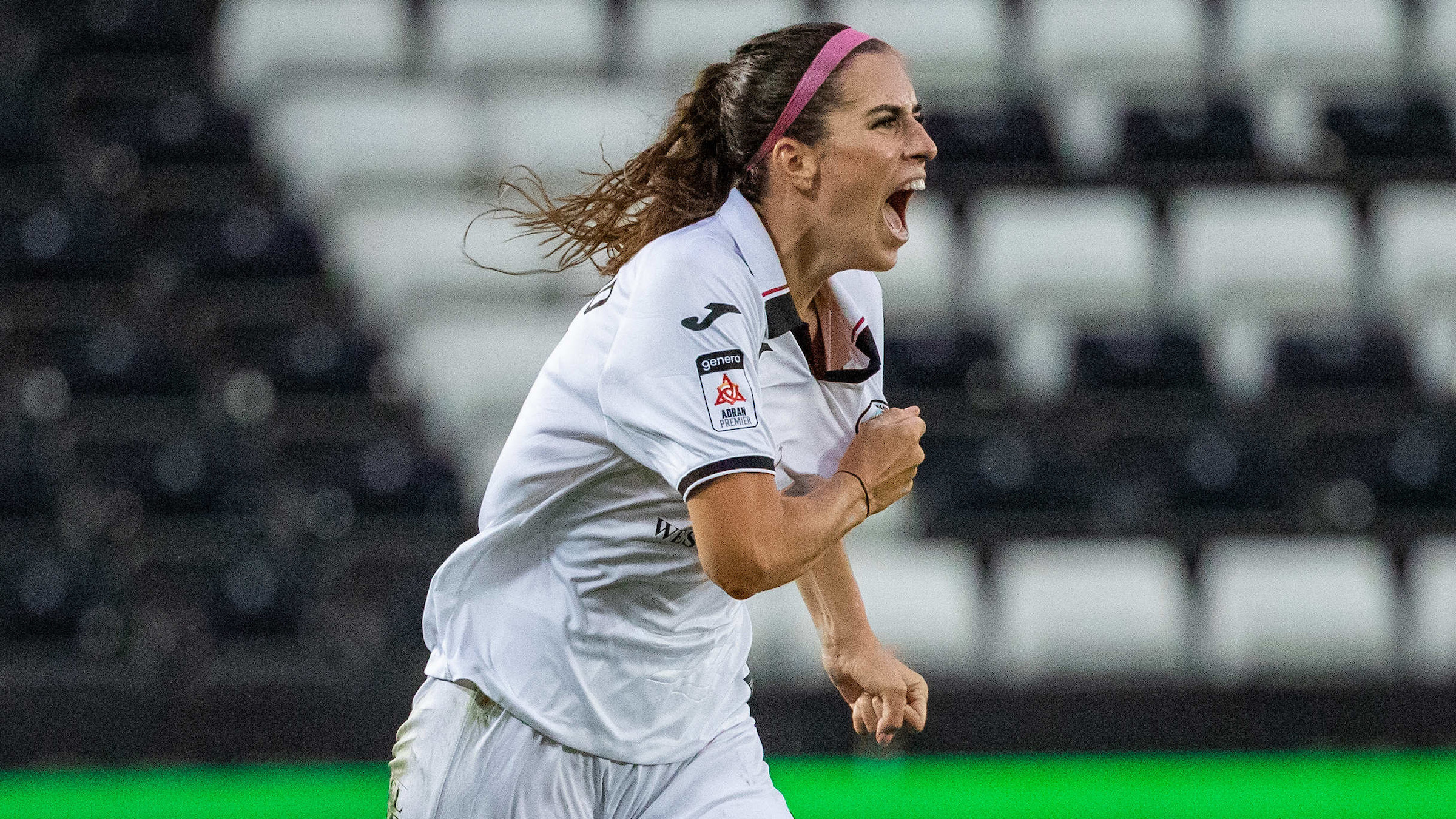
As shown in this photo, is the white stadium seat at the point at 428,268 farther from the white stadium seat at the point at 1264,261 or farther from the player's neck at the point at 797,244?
the player's neck at the point at 797,244

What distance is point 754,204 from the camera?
2115 mm

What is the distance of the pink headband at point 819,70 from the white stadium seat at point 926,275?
14.6 feet

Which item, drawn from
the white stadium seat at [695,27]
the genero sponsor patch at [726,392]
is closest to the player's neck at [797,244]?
the genero sponsor patch at [726,392]

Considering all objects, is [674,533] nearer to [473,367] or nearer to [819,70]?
[819,70]

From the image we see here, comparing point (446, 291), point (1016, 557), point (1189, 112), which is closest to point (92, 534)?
point (446, 291)

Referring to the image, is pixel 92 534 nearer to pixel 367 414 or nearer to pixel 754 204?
pixel 367 414

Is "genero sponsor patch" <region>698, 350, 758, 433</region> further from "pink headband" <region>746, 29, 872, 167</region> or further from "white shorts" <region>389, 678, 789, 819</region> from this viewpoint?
"white shorts" <region>389, 678, 789, 819</region>

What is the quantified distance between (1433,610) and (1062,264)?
6.85 feet

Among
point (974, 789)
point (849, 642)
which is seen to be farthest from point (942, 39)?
point (849, 642)

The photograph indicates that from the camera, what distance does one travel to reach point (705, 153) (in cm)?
218

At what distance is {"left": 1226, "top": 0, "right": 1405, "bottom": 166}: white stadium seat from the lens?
7.50m

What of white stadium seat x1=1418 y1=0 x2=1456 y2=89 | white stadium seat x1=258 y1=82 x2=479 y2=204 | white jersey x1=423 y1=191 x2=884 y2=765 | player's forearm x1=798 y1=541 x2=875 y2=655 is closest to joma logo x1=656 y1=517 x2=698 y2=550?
white jersey x1=423 y1=191 x2=884 y2=765

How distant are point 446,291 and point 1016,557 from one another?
267 cm

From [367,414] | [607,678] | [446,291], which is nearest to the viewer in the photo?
[607,678]
